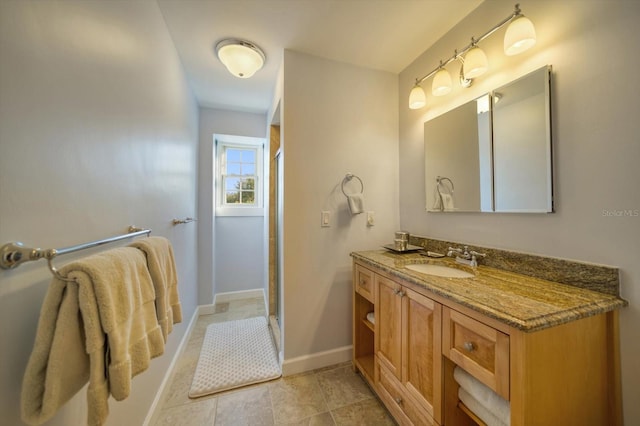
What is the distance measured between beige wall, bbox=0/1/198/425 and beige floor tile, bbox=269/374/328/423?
0.72 m

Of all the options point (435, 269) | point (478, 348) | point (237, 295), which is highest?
point (435, 269)

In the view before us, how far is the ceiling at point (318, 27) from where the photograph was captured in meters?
1.34

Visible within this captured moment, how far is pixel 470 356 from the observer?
84 centimetres

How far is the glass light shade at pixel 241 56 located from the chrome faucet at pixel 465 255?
1977 mm

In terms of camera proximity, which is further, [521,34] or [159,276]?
[521,34]

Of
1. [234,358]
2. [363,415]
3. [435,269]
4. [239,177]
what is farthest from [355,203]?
[239,177]

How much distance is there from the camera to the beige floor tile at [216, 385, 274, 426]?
1.30 metres

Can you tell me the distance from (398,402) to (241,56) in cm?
246

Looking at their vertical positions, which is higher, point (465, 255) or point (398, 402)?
point (465, 255)

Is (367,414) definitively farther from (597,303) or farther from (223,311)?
(223,311)

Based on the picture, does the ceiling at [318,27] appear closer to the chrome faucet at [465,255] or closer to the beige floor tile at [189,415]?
the chrome faucet at [465,255]

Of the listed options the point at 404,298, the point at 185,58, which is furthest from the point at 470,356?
the point at 185,58

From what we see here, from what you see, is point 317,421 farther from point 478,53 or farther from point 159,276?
point 478,53

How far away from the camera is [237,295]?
10.1 ft
